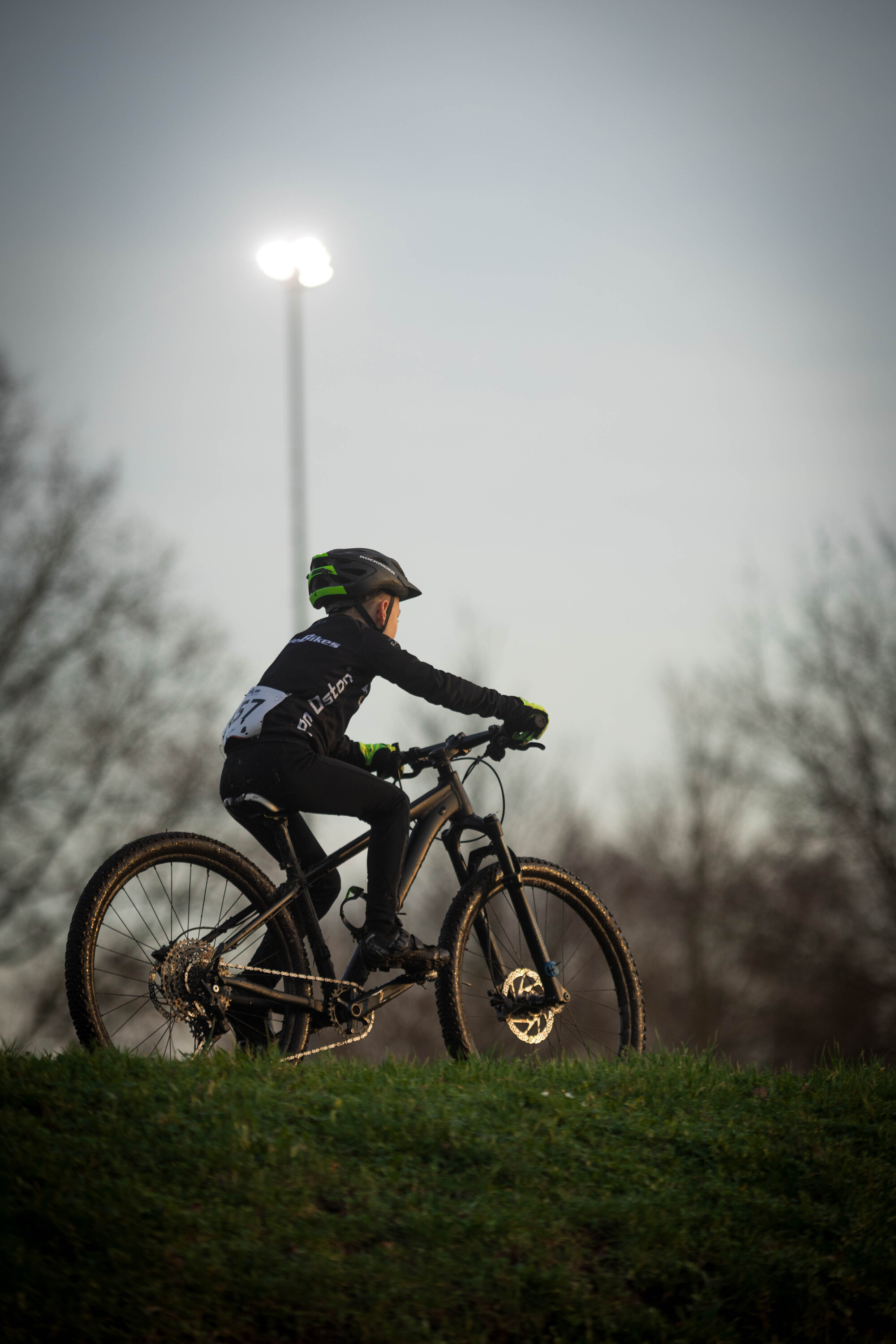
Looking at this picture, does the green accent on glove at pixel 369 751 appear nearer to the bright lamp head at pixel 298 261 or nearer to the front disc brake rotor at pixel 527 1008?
the front disc brake rotor at pixel 527 1008

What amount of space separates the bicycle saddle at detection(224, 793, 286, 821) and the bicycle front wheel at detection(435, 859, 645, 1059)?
96 centimetres

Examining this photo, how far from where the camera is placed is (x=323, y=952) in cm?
475

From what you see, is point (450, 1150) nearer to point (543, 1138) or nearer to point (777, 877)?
point (543, 1138)

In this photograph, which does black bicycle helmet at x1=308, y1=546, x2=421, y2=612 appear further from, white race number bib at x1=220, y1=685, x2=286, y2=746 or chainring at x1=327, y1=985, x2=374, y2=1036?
chainring at x1=327, y1=985, x2=374, y2=1036

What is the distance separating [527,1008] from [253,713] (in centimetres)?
195

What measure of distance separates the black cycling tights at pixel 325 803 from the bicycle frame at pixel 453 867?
77 millimetres

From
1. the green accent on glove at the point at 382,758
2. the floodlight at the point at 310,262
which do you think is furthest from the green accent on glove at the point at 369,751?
the floodlight at the point at 310,262

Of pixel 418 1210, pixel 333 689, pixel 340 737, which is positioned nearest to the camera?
pixel 418 1210

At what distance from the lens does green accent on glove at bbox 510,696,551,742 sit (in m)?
5.34

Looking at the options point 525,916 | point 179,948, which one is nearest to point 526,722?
point 525,916

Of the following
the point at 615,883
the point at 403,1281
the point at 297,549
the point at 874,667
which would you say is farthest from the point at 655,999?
the point at 403,1281

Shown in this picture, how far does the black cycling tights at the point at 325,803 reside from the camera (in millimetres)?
4703

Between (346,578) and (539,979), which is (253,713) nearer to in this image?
(346,578)

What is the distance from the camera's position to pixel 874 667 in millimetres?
22859
